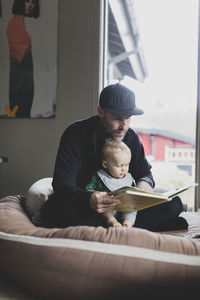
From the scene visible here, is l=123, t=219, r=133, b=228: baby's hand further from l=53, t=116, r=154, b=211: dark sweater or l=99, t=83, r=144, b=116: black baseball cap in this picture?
l=99, t=83, r=144, b=116: black baseball cap

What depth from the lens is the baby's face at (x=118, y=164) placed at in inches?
69.1

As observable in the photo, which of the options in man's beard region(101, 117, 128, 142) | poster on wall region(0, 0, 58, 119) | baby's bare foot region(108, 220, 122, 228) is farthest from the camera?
poster on wall region(0, 0, 58, 119)

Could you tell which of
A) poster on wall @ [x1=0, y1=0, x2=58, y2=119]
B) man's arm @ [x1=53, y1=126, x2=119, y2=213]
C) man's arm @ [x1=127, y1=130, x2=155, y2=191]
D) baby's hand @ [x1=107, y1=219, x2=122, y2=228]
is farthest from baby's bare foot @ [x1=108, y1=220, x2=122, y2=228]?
poster on wall @ [x1=0, y1=0, x2=58, y2=119]

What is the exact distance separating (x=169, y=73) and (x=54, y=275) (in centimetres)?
248

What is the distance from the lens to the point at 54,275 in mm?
1261

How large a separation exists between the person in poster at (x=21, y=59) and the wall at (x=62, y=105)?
0.19 m

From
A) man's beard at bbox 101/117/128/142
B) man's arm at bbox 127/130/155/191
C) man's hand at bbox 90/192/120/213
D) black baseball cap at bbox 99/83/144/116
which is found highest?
black baseball cap at bbox 99/83/144/116

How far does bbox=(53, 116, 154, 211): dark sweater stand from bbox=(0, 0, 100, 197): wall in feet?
4.34

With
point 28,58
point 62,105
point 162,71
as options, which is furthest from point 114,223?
point 28,58

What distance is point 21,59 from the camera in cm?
343

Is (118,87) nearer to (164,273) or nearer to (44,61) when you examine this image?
(164,273)

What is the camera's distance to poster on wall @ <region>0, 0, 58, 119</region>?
11.0 feet

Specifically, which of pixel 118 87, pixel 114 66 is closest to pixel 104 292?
pixel 118 87

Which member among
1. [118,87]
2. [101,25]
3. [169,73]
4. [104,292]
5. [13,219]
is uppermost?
[101,25]
